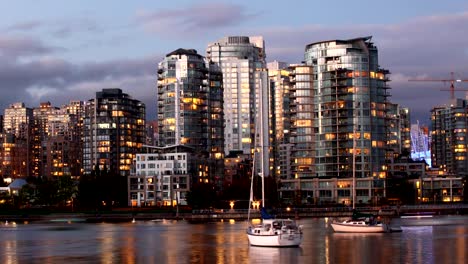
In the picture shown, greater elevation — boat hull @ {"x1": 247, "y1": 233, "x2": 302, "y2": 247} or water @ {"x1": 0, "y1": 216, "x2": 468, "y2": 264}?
boat hull @ {"x1": 247, "y1": 233, "x2": 302, "y2": 247}

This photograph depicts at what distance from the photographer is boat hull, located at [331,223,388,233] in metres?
145

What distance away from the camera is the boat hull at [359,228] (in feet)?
474

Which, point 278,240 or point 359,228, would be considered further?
point 359,228

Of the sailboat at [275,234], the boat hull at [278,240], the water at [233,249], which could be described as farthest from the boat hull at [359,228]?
the boat hull at [278,240]

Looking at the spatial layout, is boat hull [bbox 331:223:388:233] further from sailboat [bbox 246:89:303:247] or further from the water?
sailboat [bbox 246:89:303:247]

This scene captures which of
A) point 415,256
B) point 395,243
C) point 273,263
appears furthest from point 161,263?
point 395,243

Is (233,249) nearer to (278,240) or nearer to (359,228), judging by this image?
(278,240)

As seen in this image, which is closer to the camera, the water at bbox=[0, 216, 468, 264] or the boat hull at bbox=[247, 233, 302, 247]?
the water at bbox=[0, 216, 468, 264]

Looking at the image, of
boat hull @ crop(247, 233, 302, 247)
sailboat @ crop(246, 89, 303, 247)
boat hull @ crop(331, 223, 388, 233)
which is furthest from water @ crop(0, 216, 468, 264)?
boat hull @ crop(331, 223, 388, 233)

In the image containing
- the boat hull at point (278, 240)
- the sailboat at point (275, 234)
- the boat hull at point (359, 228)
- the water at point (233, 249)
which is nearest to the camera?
the water at point (233, 249)

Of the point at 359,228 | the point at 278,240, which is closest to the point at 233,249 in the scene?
the point at 278,240

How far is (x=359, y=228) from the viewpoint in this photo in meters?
146

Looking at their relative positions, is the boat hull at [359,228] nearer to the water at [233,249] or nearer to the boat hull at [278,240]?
the water at [233,249]

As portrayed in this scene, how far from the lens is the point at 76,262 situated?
98500 millimetres
